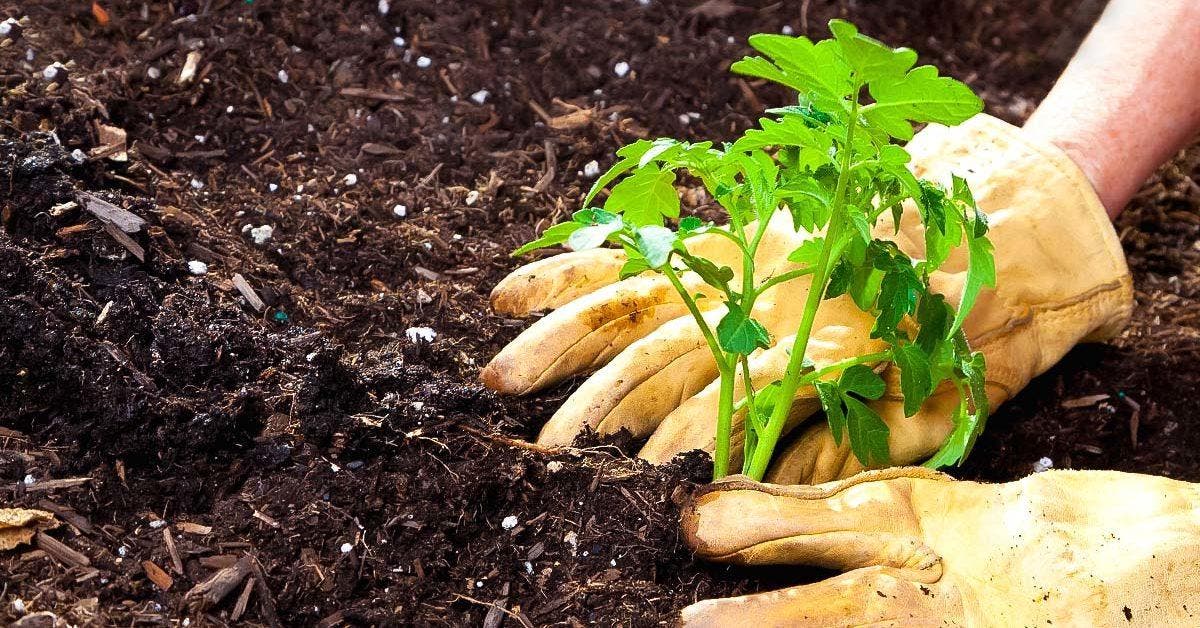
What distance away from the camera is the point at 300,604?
1.90 m

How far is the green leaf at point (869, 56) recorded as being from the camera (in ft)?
5.17

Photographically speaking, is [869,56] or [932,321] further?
[932,321]

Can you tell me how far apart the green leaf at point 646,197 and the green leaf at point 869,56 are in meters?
0.41

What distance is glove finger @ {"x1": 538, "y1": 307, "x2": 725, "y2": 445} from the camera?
232 cm

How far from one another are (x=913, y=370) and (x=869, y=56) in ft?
2.20

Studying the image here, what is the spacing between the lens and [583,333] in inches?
96.7

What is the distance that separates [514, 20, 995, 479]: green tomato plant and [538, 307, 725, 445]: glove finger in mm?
259

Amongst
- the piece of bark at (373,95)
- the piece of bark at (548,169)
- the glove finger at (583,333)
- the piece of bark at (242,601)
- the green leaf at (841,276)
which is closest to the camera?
the piece of bark at (242,601)

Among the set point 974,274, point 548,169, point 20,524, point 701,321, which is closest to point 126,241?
point 20,524

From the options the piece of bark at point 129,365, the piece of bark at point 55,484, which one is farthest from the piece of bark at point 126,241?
the piece of bark at point 55,484

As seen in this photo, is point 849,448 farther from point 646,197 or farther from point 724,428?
point 646,197

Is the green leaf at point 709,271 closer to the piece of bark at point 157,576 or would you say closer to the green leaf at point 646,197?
the green leaf at point 646,197

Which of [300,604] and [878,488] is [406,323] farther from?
[878,488]

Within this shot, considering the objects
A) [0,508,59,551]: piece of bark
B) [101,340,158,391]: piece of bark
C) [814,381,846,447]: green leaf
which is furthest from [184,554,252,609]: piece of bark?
[814,381,846,447]: green leaf
